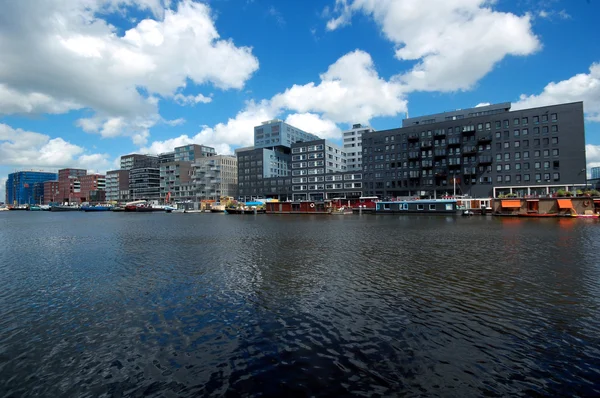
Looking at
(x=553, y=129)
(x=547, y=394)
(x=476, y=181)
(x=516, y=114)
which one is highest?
(x=516, y=114)

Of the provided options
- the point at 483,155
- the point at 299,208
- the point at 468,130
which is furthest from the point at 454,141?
the point at 299,208

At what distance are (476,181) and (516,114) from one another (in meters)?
27.5

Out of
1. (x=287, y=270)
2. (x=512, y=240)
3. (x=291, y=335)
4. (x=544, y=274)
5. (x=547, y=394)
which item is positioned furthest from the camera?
(x=512, y=240)

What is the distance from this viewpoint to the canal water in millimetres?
9719

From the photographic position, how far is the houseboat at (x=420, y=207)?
10325 centimetres

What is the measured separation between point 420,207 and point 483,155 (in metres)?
35.5

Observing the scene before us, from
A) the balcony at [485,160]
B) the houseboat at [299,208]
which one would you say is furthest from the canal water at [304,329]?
the balcony at [485,160]

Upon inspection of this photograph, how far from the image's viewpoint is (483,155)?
121500 mm

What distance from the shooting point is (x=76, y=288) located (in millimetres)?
20156

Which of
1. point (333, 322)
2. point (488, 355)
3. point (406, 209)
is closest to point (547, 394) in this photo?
point (488, 355)

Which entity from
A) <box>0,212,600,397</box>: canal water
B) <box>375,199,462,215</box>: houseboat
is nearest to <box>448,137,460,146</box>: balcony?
<box>375,199,462,215</box>: houseboat

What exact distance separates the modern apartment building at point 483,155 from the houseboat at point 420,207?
51.4ft

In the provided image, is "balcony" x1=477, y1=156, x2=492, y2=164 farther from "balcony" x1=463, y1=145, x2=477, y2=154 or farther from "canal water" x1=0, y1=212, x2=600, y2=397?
"canal water" x1=0, y1=212, x2=600, y2=397

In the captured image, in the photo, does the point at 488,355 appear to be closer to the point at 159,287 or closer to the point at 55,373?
the point at 55,373
